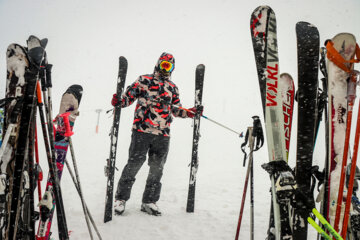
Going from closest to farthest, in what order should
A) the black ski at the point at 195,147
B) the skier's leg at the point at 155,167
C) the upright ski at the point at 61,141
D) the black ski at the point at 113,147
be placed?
1. the upright ski at the point at 61,141
2. the black ski at the point at 113,147
3. the skier's leg at the point at 155,167
4. the black ski at the point at 195,147

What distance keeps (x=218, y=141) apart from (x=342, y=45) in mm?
14415

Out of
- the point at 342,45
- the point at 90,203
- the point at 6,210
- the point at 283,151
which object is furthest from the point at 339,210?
the point at 90,203

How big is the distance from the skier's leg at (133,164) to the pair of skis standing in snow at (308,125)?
1797mm

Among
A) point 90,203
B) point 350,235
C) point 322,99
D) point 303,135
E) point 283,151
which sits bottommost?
point 90,203

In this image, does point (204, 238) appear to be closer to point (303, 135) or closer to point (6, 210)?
point (303, 135)

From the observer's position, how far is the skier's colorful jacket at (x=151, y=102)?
299 cm

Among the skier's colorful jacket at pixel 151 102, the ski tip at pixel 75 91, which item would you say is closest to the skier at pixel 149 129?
the skier's colorful jacket at pixel 151 102

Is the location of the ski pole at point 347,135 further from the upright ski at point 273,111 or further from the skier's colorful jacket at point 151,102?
the skier's colorful jacket at point 151,102

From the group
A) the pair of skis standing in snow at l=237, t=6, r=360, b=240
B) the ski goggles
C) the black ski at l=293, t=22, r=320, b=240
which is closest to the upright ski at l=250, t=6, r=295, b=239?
the pair of skis standing in snow at l=237, t=6, r=360, b=240

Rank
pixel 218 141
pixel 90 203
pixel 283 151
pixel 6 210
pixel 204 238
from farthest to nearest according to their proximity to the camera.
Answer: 1. pixel 218 141
2. pixel 90 203
3. pixel 204 238
4. pixel 283 151
5. pixel 6 210

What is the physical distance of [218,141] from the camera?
15625 millimetres

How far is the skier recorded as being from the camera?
2.95m

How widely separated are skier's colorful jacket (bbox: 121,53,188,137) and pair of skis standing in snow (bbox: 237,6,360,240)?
5.58 ft

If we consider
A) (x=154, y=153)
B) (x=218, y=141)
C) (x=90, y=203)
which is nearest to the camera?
(x=154, y=153)
